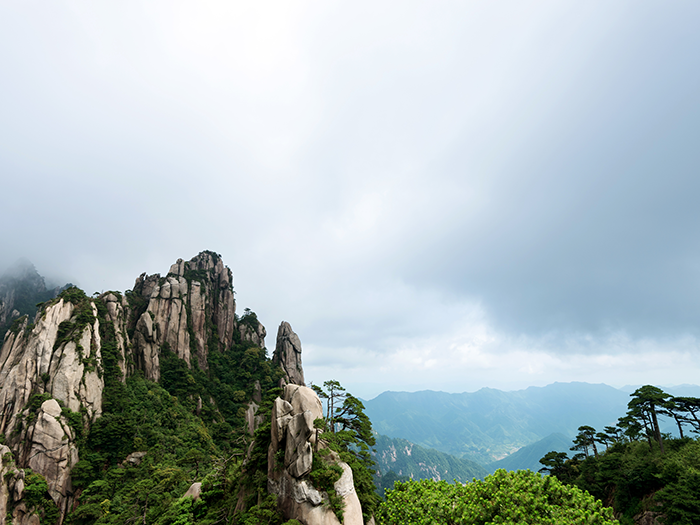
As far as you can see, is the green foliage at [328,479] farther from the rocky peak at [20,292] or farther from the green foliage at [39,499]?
the rocky peak at [20,292]

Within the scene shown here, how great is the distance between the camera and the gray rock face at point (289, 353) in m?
72.9

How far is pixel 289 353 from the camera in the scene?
74.6 meters

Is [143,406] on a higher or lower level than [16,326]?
lower

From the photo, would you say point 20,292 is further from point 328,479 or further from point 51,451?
point 328,479

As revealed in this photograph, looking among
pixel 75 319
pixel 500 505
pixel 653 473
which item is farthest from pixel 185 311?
pixel 653 473

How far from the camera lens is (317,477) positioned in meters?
14.0

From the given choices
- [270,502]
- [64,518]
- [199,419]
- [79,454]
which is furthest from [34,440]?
[270,502]

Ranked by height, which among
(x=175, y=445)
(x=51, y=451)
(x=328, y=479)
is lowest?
(x=175, y=445)

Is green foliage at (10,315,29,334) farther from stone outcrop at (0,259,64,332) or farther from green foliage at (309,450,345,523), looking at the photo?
A: stone outcrop at (0,259,64,332)

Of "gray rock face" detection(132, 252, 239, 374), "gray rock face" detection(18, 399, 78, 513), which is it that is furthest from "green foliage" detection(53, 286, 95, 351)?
"gray rock face" detection(132, 252, 239, 374)

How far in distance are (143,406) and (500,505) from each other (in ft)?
172

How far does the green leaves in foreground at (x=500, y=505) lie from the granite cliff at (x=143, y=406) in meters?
2.92

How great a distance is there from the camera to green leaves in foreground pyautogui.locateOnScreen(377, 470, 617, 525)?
11820 millimetres

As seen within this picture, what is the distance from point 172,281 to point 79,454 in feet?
116
